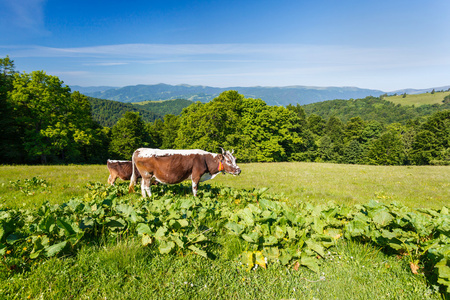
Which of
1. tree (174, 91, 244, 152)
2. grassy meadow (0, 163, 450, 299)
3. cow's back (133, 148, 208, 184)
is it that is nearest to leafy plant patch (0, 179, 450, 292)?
grassy meadow (0, 163, 450, 299)

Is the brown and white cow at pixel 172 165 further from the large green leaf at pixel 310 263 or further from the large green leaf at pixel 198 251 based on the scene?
the large green leaf at pixel 310 263

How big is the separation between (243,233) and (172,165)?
5.88 meters

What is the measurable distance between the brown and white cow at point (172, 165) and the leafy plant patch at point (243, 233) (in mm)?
4350

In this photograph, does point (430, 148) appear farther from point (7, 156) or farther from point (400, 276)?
point (7, 156)

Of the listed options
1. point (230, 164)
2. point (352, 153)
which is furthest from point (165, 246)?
point (352, 153)

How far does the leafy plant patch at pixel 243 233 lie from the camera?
10.7ft

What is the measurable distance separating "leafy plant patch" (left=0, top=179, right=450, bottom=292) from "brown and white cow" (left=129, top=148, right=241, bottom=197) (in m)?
4.35

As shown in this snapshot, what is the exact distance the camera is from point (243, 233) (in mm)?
4152

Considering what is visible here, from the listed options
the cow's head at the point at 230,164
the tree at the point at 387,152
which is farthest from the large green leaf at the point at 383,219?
the tree at the point at 387,152

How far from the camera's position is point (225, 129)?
39.3m

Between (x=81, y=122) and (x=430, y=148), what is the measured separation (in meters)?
84.3

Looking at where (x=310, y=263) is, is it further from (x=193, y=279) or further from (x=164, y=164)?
(x=164, y=164)

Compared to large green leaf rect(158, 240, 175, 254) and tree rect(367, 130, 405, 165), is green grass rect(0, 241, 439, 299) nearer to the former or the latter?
large green leaf rect(158, 240, 175, 254)

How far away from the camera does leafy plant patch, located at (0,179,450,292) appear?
3.27 metres
